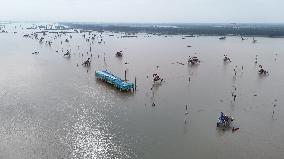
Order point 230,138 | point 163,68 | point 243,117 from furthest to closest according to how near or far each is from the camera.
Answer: point 163,68, point 243,117, point 230,138

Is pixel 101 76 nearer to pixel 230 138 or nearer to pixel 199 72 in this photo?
pixel 199 72

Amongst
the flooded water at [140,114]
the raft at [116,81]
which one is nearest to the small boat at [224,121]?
the flooded water at [140,114]

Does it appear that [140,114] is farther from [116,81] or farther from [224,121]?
[116,81]

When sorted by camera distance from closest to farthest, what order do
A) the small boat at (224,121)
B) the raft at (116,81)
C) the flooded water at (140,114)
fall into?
the flooded water at (140,114)
the small boat at (224,121)
the raft at (116,81)

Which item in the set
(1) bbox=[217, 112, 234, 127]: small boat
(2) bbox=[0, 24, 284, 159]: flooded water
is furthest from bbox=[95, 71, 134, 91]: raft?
(1) bbox=[217, 112, 234, 127]: small boat

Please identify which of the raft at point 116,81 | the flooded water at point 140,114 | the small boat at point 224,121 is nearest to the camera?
the flooded water at point 140,114

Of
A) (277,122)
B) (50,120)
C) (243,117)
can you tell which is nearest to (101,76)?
(50,120)

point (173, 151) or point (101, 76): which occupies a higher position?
point (101, 76)

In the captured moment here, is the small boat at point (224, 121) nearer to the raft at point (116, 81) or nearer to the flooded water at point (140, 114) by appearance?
the flooded water at point (140, 114)
